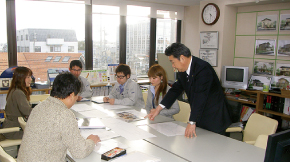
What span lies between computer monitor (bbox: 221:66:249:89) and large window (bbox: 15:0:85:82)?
299 cm

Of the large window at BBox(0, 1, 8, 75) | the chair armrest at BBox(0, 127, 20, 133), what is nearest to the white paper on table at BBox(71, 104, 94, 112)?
the chair armrest at BBox(0, 127, 20, 133)

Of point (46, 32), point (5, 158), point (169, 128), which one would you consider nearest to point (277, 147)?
point (169, 128)

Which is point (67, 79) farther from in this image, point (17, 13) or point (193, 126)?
point (17, 13)

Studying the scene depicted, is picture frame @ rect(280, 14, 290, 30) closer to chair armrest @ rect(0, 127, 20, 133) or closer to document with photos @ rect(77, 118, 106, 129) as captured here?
document with photos @ rect(77, 118, 106, 129)

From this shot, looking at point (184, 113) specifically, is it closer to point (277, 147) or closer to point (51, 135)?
point (51, 135)

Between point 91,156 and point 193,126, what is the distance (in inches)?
33.3

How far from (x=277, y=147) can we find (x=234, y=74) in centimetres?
428

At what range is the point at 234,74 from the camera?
5.07 metres

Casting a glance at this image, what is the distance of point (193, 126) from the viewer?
6.66ft

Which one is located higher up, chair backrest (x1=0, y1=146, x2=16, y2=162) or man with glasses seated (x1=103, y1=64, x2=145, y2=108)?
man with glasses seated (x1=103, y1=64, x2=145, y2=108)

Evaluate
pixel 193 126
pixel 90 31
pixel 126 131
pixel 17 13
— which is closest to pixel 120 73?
pixel 126 131

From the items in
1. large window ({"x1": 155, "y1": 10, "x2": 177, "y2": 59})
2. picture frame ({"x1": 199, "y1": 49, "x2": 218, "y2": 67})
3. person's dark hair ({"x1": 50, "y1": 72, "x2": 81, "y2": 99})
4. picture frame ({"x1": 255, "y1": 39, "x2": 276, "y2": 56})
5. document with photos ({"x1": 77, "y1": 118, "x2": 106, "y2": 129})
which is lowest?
document with photos ({"x1": 77, "y1": 118, "x2": 106, "y2": 129})

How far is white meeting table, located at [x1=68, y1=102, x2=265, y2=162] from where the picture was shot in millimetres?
1668

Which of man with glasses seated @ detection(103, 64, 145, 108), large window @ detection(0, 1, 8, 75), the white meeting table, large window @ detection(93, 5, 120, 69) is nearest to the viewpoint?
the white meeting table
